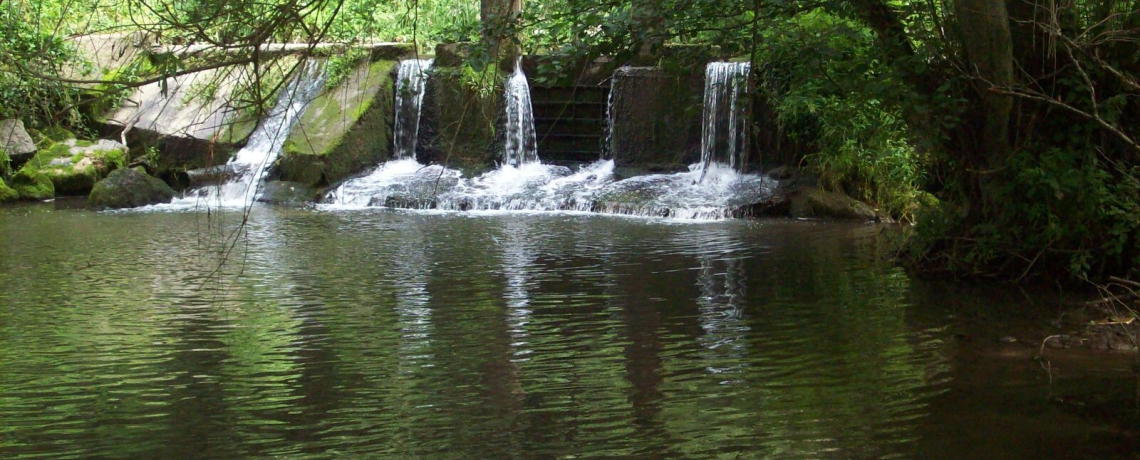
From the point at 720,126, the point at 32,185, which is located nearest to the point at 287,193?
the point at 32,185

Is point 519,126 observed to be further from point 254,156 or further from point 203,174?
point 203,174

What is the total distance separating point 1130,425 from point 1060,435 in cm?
38

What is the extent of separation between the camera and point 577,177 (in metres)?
15.4

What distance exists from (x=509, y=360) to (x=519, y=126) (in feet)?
35.5

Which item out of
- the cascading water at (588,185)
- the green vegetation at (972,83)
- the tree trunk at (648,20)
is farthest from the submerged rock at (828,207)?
the tree trunk at (648,20)

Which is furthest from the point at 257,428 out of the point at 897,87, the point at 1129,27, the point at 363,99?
the point at 363,99

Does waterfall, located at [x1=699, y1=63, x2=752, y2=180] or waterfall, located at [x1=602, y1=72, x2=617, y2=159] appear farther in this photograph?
waterfall, located at [x1=602, y1=72, x2=617, y2=159]

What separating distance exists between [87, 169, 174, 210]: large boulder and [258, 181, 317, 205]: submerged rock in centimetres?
128

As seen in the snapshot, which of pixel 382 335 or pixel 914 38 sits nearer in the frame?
pixel 382 335

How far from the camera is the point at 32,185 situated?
1544 cm

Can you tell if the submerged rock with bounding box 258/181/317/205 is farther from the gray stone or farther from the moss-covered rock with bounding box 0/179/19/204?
the gray stone

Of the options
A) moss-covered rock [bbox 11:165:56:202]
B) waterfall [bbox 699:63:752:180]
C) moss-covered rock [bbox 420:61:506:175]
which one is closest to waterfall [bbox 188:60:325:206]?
moss-covered rock [bbox 420:61:506:175]

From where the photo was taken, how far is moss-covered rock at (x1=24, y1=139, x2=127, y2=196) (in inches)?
A: 623

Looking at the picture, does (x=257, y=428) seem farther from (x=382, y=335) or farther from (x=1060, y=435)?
(x=1060, y=435)
